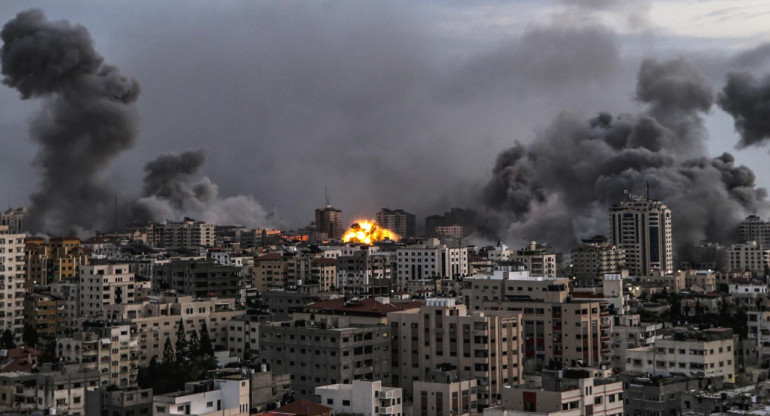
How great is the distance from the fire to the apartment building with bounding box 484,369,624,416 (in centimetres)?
7616

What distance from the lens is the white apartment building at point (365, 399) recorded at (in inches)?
1043

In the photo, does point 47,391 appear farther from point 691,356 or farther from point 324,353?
point 691,356

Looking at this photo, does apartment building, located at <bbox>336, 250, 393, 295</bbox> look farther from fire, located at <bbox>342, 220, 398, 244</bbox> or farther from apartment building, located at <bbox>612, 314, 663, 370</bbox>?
fire, located at <bbox>342, 220, 398, 244</bbox>

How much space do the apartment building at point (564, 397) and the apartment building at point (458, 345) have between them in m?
4.95

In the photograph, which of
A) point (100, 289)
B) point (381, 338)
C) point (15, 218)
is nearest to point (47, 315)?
point (100, 289)

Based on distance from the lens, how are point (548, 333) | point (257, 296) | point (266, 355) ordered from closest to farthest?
1. point (266, 355)
2. point (548, 333)
3. point (257, 296)

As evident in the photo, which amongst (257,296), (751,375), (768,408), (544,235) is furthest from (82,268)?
(544,235)

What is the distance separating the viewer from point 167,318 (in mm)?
44531

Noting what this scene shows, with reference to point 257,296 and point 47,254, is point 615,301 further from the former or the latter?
point 47,254

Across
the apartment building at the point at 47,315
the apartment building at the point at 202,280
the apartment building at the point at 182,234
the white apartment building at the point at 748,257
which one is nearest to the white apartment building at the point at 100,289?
the apartment building at the point at 47,315

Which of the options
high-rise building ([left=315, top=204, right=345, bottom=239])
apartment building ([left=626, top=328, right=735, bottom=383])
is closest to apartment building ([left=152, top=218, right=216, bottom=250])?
high-rise building ([left=315, top=204, right=345, bottom=239])

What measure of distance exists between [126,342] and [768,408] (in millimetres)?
21535

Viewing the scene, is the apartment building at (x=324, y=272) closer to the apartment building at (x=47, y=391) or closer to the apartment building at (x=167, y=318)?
the apartment building at (x=167, y=318)

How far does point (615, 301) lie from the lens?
48.3m
